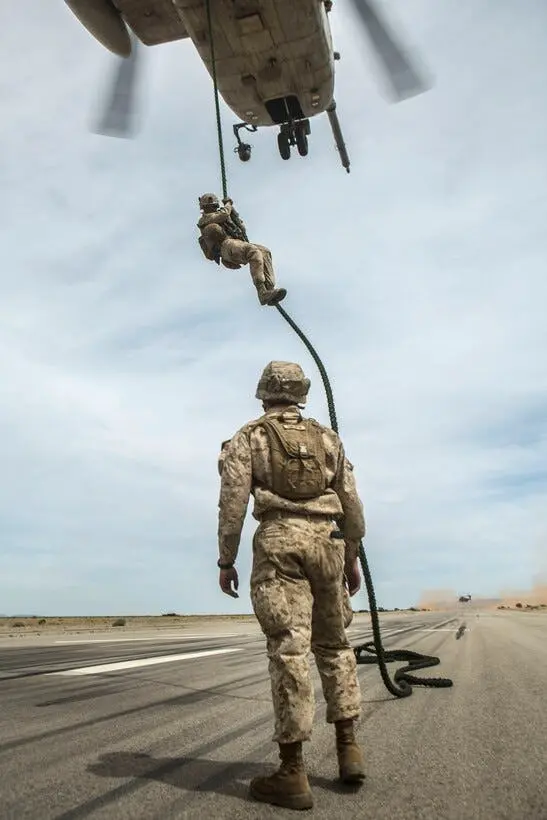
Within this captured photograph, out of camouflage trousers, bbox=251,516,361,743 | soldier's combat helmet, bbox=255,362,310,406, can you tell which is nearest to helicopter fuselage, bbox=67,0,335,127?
soldier's combat helmet, bbox=255,362,310,406

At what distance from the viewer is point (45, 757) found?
3.07 m

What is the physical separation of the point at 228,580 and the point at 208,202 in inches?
174

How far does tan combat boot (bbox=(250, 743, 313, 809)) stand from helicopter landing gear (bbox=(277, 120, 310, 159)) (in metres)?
15.7

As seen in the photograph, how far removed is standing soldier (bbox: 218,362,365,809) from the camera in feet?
9.12

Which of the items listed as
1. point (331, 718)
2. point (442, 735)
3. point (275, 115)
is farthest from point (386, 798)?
point (275, 115)

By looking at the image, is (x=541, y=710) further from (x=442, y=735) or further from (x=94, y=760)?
(x=94, y=760)

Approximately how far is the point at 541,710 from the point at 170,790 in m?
3.25

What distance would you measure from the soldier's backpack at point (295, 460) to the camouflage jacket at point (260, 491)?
45 millimetres

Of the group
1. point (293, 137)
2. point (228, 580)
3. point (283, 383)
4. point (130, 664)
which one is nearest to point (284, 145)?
point (293, 137)

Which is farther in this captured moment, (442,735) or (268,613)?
(442,735)

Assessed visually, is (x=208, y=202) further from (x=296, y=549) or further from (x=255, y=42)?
(x=255, y=42)

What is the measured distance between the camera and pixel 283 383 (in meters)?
3.58

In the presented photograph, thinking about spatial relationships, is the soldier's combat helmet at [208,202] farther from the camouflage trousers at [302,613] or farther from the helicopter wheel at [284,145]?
the helicopter wheel at [284,145]

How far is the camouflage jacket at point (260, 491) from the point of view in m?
3.21
